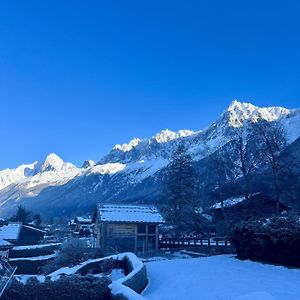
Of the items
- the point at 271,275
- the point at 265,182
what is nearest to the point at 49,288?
the point at 271,275

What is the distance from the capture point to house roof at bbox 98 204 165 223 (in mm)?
39000

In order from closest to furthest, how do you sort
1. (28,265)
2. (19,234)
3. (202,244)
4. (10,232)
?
1. (202,244)
2. (28,265)
3. (10,232)
4. (19,234)

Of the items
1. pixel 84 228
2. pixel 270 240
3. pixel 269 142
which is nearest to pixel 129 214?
pixel 269 142

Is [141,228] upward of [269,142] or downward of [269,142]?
downward

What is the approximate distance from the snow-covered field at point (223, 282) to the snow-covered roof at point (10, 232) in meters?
28.9

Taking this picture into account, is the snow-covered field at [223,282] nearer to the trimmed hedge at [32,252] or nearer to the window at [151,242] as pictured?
the window at [151,242]

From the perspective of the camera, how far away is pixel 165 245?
4206 centimetres

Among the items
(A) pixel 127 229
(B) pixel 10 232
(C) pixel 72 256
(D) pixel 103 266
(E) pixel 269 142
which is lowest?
(D) pixel 103 266

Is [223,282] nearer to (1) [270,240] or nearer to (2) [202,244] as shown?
(1) [270,240]

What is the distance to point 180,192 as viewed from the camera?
51469 mm

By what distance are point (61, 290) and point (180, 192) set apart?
121 ft

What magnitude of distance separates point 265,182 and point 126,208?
91.8ft

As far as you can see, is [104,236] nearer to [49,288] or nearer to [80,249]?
[80,249]

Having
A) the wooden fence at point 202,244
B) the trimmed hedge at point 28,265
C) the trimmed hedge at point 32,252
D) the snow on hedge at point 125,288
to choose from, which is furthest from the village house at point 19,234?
the snow on hedge at point 125,288
